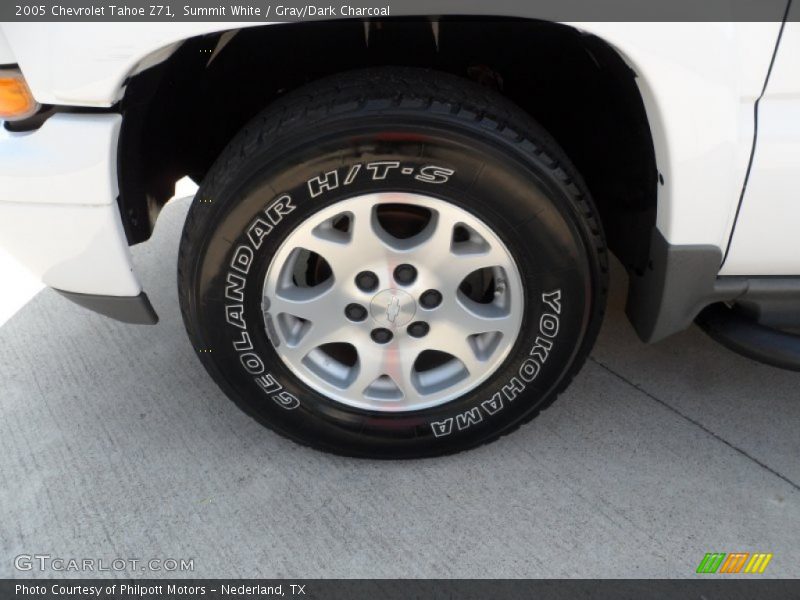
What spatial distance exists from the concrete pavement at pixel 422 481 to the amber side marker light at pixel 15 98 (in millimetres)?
1023

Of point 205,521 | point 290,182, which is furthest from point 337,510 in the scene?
point 290,182

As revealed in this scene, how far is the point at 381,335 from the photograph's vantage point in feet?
6.12

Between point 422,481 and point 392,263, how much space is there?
0.65m

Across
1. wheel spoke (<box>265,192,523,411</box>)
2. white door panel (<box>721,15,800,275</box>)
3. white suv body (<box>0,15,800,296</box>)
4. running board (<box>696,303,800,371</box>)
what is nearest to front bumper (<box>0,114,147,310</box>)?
white suv body (<box>0,15,800,296</box>)

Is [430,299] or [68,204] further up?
[68,204]

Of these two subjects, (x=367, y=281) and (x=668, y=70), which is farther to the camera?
(x=367, y=281)

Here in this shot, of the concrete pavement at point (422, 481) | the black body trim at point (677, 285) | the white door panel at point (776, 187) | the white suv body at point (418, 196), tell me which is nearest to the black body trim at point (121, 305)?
the white suv body at point (418, 196)

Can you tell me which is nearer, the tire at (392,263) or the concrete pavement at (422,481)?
the tire at (392,263)

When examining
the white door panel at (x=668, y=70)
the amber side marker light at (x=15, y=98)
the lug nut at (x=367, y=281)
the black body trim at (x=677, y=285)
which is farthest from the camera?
the lug nut at (x=367, y=281)

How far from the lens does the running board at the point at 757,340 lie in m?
1.79

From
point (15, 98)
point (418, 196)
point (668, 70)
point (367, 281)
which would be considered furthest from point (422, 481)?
point (15, 98)

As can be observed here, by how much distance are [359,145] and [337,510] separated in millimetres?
976
